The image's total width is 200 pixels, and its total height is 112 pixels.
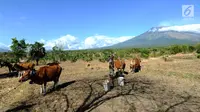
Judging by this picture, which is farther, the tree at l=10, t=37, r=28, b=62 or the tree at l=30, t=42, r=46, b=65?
the tree at l=30, t=42, r=46, b=65

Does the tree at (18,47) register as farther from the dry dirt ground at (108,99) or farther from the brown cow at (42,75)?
the brown cow at (42,75)

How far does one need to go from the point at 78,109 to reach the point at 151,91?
4.91 metres

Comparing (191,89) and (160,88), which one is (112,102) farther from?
(191,89)

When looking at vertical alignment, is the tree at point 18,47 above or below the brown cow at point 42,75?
above

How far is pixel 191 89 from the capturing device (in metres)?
14.9

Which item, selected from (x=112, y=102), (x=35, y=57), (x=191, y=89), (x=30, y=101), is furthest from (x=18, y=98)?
(x=35, y=57)

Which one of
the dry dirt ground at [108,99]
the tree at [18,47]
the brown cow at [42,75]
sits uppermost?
the tree at [18,47]

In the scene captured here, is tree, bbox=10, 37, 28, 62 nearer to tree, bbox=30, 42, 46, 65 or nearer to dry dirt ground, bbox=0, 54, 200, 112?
tree, bbox=30, 42, 46, 65

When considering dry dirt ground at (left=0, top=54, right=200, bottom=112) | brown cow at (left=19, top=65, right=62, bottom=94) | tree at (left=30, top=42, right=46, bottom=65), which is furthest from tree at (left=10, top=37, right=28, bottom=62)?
brown cow at (left=19, top=65, right=62, bottom=94)

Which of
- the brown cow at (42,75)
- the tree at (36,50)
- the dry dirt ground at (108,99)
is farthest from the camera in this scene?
the tree at (36,50)

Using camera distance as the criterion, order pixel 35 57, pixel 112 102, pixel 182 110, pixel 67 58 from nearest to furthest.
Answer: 1. pixel 182 110
2. pixel 112 102
3. pixel 35 57
4. pixel 67 58

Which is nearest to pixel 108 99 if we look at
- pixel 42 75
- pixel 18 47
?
pixel 42 75

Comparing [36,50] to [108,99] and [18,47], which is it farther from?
[108,99]

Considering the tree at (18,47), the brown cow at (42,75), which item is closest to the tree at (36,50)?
the tree at (18,47)
